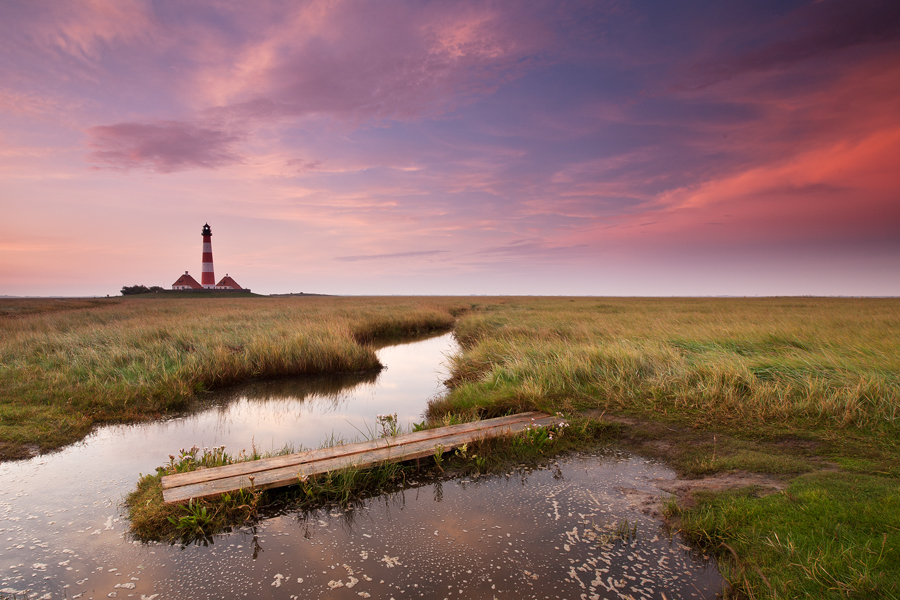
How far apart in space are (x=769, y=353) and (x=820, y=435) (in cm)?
559

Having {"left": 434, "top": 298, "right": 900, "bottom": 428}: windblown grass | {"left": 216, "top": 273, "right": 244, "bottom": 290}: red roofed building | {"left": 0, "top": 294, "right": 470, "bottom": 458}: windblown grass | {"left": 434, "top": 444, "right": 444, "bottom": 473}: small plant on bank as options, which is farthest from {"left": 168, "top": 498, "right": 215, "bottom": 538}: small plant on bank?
{"left": 216, "top": 273, "right": 244, "bottom": 290}: red roofed building

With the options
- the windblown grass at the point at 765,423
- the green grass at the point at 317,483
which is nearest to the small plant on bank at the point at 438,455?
the green grass at the point at 317,483

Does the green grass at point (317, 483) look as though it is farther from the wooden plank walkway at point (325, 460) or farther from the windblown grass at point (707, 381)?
the windblown grass at point (707, 381)

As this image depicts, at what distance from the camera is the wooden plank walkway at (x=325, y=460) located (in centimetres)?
429

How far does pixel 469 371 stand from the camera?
35.2ft

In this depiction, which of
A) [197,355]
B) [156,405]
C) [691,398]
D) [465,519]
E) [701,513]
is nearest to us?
[701,513]

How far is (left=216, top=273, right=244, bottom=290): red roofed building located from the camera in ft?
276

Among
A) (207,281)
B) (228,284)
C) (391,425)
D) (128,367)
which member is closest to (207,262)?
(207,281)

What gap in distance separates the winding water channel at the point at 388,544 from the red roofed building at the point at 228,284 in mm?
88411

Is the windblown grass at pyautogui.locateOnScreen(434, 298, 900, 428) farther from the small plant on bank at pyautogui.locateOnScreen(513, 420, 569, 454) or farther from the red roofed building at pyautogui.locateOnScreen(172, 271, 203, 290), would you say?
the red roofed building at pyautogui.locateOnScreen(172, 271, 203, 290)

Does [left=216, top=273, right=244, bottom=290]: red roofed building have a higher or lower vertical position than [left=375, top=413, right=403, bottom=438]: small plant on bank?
higher

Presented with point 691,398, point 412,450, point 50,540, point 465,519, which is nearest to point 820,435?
point 691,398

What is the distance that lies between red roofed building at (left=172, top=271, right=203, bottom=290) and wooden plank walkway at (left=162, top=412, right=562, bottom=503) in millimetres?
91383

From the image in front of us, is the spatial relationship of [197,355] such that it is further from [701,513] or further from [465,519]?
[701,513]
